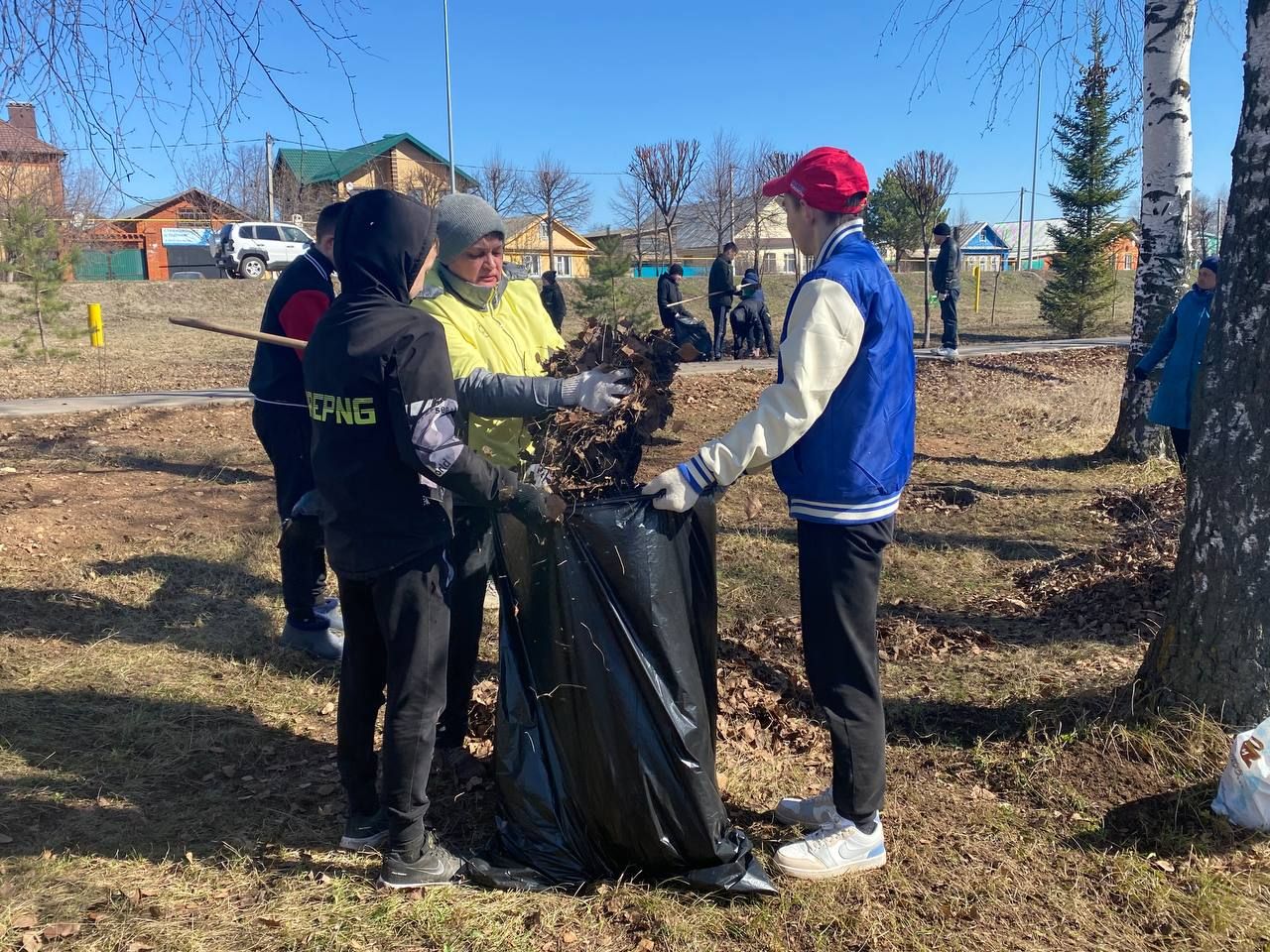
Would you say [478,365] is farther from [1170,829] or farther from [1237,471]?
[1170,829]

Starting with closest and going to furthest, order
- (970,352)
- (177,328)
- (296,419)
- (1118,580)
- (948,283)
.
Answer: (296,419)
(1118,580)
(948,283)
(970,352)
(177,328)

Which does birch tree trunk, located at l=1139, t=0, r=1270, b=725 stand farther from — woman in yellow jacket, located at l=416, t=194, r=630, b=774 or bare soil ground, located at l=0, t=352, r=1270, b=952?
woman in yellow jacket, located at l=416, t=194, r=630, b=774

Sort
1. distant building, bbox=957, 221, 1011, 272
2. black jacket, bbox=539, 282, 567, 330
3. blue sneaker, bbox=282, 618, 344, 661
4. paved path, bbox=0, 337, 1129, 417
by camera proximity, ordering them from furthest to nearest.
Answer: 1. distant building, bbox=957, 221, 1011, 272
2. black jacket, bbox=539, 282, 567, 330
3. paved path, bbox=0, 337, 1129, 417
4. blue sneaker, bbox=282, 618, 344, 661

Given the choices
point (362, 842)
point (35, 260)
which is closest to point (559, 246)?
point (35, 260)

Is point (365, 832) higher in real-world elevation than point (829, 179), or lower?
lower

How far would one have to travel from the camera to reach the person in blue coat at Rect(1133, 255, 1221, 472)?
5918 mm

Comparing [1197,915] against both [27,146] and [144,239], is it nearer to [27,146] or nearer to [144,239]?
[27,146]

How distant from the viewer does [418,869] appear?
2.51m

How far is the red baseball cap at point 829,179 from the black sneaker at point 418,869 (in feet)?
6.66

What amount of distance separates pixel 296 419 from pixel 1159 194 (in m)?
6.57

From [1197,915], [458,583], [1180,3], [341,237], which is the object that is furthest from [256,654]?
[1180,3]

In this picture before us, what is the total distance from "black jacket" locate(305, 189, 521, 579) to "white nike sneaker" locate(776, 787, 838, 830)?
1267 mm

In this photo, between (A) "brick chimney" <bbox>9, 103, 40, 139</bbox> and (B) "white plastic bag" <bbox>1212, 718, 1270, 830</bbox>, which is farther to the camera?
(A) "brick chimney" <bbox>9, 103, 40, 139</bbox>

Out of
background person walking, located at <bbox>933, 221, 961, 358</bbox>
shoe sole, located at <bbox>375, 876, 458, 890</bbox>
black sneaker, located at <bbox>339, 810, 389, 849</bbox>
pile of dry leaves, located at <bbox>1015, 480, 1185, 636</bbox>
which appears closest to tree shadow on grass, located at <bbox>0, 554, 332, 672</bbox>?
black sneaker, located at <bbox>339, 810, 389, 849</bbox>
